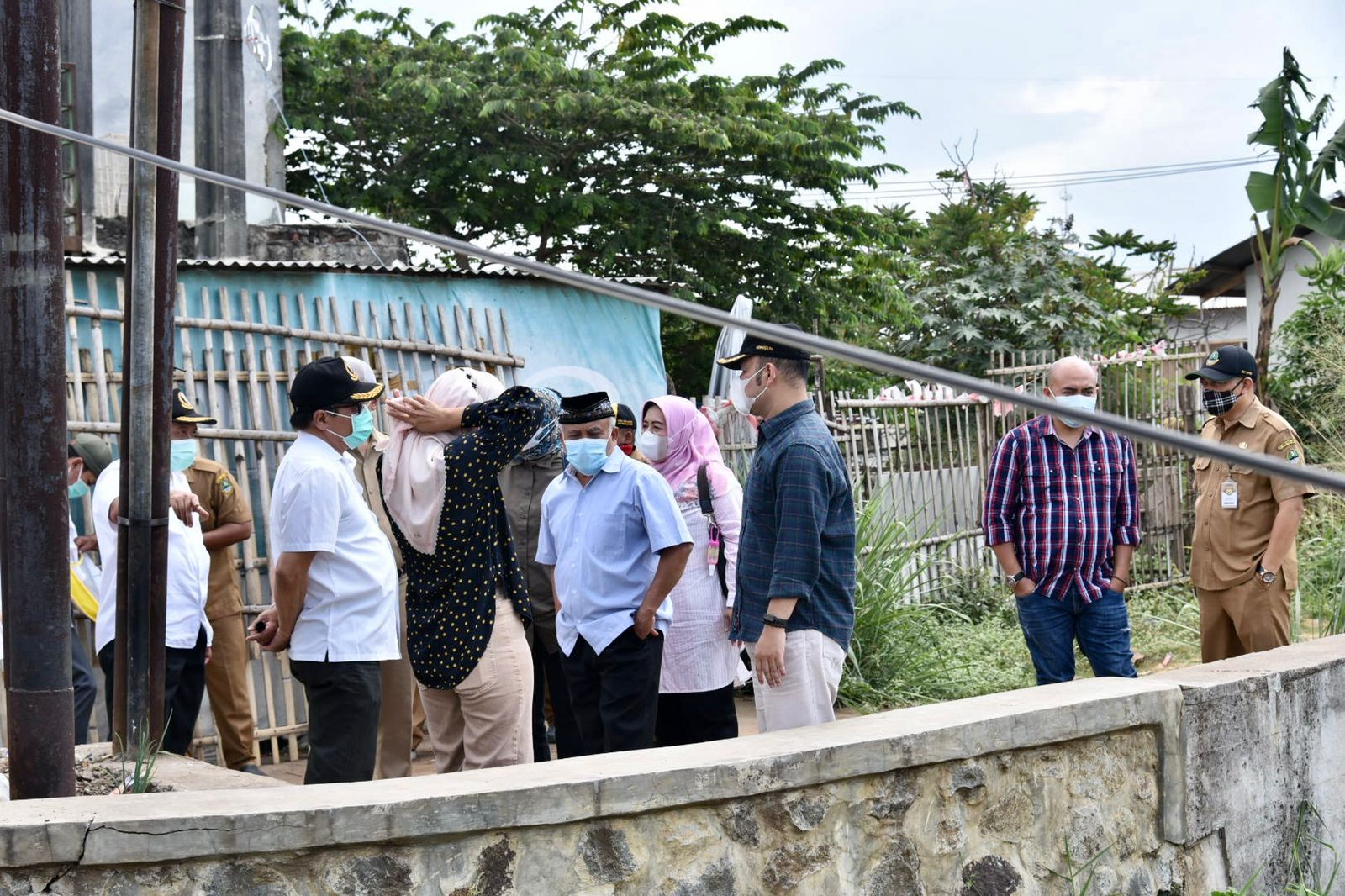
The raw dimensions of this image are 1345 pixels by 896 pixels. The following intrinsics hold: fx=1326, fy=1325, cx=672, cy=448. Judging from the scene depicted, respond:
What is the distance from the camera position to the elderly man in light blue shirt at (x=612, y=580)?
4.52 m

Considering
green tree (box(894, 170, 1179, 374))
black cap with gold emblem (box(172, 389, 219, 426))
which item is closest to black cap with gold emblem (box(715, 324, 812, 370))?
black cap with gold emblem (box(172, 389, 219, 426))

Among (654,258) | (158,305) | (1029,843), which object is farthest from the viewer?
(654,258)

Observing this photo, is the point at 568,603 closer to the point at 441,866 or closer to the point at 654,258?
the point at 441,866

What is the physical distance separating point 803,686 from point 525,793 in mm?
1123

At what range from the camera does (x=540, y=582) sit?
19.0 ft

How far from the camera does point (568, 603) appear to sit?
15.3 feet

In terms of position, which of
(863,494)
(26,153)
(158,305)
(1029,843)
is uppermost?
(26,153)

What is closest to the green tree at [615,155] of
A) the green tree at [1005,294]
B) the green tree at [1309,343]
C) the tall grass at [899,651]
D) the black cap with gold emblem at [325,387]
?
the green tree at [1005,294]

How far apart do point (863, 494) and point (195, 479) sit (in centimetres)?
467

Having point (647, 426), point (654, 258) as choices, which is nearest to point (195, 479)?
point (647, 426)

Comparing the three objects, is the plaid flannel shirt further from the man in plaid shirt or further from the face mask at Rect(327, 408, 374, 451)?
the face mask at Rect(327, 408, 374, 451)

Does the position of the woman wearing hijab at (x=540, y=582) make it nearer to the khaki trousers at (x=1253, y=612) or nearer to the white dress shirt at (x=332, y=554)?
the white dress shirt at (x=332, y=554)

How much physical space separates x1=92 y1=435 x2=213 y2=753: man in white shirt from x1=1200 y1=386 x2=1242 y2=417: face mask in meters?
4.40

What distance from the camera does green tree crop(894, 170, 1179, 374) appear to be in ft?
56.5
